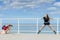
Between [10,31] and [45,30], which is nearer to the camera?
[45,30]

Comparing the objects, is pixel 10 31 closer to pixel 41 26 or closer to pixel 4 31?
pixel 4 31

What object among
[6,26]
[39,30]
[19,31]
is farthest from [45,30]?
[6,26]

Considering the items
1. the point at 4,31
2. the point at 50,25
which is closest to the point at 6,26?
the point at 4,31

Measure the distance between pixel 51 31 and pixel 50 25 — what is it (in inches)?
20.5

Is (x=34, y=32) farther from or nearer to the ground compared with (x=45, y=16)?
nearer to the ground

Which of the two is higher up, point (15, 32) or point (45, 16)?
point (45, 16)

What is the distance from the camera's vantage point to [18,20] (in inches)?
753

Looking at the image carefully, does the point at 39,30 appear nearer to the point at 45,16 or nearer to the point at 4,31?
the point at 45,16

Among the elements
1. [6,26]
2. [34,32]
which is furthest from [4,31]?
[34,32]

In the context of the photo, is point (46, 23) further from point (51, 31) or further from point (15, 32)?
point (15, 32)

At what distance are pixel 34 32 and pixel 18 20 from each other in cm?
159

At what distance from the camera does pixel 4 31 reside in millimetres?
19234

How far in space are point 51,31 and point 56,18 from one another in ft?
3.73

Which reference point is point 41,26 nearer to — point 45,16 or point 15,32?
point 45,16
